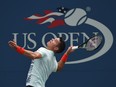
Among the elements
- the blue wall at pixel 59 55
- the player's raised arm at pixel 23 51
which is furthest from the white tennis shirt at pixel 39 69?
the blue wall at pixel 59 55

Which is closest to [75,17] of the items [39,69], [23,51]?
[39,69]

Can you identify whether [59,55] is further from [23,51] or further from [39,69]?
→ [23,51]

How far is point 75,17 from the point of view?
40.2ft

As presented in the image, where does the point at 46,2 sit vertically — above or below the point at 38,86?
above

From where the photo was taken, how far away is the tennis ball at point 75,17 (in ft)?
40.0

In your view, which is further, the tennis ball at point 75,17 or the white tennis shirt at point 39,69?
the tennis ball at point 75,17

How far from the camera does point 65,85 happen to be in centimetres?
1229

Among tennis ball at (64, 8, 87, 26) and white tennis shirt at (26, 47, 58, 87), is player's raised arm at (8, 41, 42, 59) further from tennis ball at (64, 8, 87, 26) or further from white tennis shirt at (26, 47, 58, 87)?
tennis ball at (64, 8, 87, 26)

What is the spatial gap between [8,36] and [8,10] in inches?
18.0

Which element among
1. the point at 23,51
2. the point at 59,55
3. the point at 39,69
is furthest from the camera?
the point at 59,55

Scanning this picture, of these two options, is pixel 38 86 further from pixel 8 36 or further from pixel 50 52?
pixel 8 36

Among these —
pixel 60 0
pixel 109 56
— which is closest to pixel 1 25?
pixel 60 0

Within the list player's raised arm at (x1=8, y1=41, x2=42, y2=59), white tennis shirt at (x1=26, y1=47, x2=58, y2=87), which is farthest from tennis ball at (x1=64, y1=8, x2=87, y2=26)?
player's raised arm at (x1=8, y1=41, x2=42, y2=59)

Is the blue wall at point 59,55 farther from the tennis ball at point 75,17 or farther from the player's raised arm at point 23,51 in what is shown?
the player's raised arm at point 23,51
